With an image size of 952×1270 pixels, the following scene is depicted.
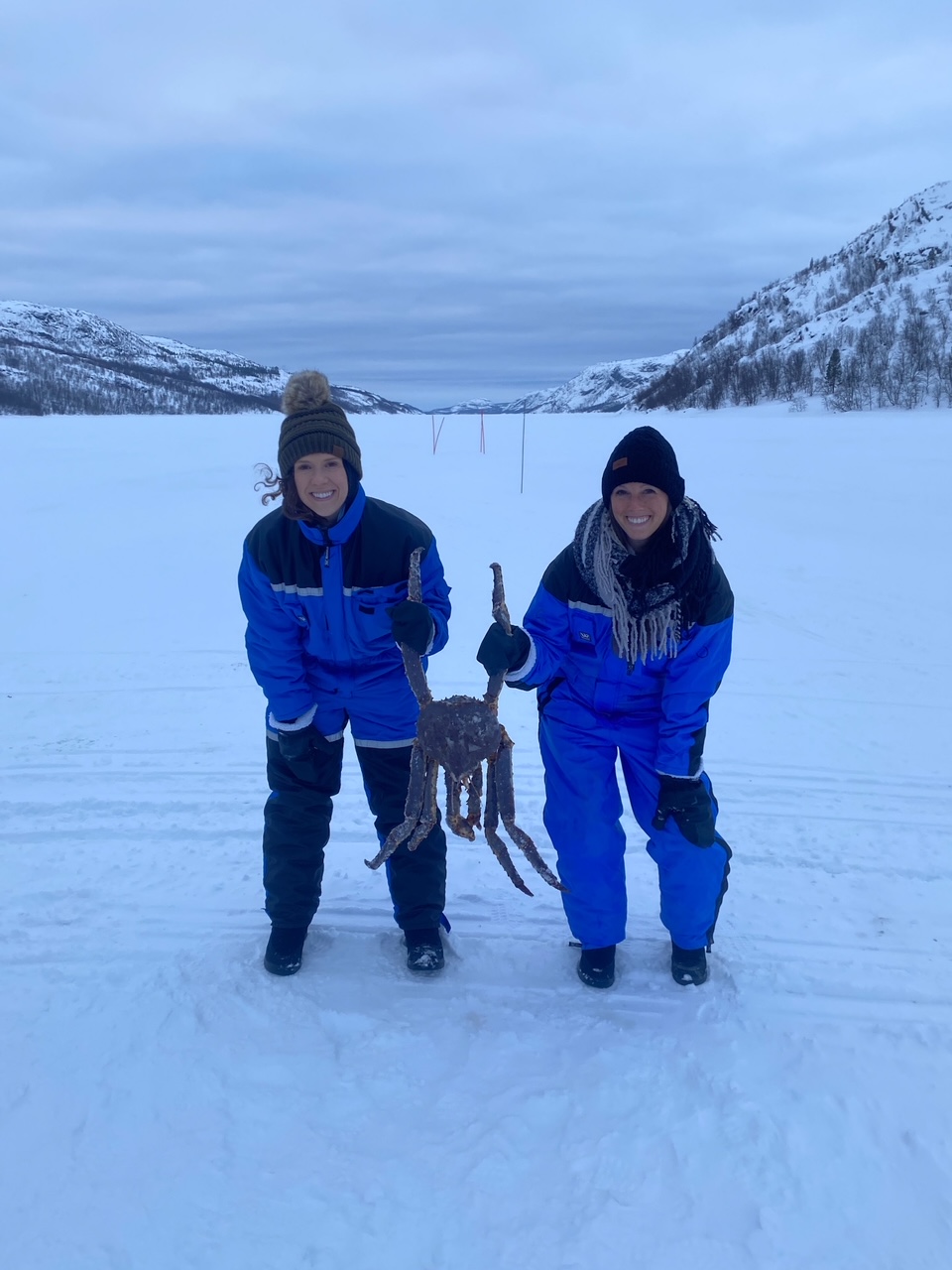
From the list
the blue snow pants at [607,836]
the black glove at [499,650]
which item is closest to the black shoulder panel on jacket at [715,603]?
the blue snow pants at [607,836]

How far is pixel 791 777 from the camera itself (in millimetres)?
4148

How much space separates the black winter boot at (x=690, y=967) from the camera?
2.77 metres

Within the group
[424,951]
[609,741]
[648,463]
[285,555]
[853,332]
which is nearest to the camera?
[648,463]

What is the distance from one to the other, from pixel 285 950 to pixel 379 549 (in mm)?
1535

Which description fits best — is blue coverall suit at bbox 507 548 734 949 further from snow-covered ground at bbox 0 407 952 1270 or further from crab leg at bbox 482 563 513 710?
snow-covered ground at bbox 0 407 952 1270

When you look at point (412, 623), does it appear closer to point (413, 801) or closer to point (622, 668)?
point (413, 801)

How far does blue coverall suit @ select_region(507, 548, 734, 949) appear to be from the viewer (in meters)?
2.59

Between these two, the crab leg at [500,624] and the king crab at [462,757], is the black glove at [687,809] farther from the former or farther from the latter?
the crab leg at [500,624]

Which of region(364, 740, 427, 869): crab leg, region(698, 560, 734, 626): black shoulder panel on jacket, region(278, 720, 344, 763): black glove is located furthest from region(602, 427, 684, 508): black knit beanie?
region(278, 720, 344, 763): black glove

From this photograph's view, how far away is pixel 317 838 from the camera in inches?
115

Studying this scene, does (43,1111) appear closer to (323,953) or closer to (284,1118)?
(284,1118)

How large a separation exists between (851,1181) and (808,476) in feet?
41.5

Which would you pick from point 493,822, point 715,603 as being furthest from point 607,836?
point 715,603

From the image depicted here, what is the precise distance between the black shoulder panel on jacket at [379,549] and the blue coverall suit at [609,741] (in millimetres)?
487
